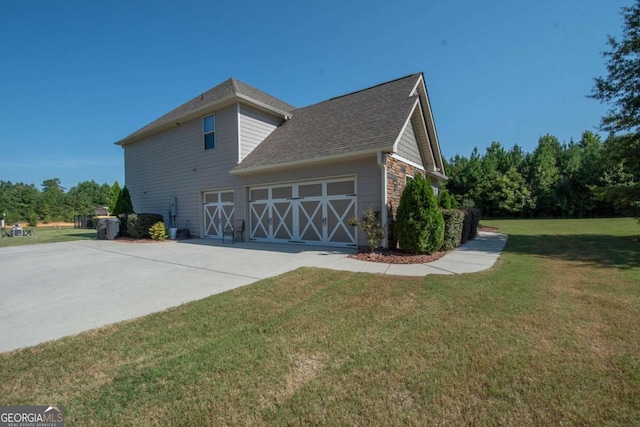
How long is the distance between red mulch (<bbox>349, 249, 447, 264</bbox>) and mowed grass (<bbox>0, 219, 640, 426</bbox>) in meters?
2.85

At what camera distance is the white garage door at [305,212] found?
9.84 m

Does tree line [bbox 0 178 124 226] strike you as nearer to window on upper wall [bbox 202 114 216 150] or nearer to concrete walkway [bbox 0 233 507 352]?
window on upper wall [bbox 202 114 216 150]

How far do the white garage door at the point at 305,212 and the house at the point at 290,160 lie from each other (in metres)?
0.04

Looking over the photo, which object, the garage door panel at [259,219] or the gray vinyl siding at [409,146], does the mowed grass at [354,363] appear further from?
the garage door panel at [259,219]

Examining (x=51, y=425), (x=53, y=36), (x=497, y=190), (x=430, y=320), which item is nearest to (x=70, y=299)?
(x=51, y=425)

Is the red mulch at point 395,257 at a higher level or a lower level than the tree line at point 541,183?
lower

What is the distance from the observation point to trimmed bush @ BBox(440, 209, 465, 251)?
367 inches

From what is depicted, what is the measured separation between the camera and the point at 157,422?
2.01m

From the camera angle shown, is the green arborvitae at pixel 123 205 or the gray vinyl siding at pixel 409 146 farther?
the green arborvitae at pixel 123 205

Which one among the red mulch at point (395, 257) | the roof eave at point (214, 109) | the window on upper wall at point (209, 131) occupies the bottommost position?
the red mulch at point (395, 257)

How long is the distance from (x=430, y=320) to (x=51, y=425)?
149 inches

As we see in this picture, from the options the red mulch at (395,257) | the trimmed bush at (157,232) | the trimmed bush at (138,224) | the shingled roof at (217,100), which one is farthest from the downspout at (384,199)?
the trimmed bush at (138,224)

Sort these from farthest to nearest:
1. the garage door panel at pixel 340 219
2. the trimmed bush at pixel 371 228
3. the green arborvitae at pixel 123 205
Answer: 1. the green arborvitae at pixel 123 205
2. the garage door panel at pixel 340 219
3. the trimmed bush at pixel 371 228

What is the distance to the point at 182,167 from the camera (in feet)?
48.9
